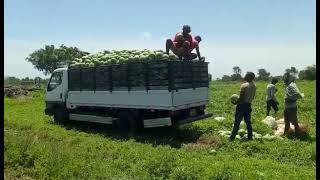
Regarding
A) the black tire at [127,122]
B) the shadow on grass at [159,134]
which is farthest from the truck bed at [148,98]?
the shadow on grass at [159,134]

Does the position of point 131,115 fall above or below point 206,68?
below

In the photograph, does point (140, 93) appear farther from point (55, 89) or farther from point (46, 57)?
point (46, 57)

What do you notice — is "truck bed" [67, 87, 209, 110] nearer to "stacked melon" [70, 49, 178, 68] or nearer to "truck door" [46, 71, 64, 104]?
"stacked melon" [70, 49, 178, 68]

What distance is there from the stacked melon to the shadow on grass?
2177 millimetres

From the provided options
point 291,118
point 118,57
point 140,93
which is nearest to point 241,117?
point 291,118

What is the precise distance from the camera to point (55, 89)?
58.5ft

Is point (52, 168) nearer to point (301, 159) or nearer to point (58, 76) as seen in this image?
point (301, 159)

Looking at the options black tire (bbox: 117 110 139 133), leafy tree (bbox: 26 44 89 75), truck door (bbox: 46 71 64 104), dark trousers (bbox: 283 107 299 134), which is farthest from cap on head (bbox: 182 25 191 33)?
leafy tree (bbox: 26 44 89 75)

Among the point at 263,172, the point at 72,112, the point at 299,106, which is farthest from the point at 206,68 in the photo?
the point at 299,106

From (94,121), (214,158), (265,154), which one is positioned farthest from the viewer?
(94,121)

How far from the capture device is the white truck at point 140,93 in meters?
13.9

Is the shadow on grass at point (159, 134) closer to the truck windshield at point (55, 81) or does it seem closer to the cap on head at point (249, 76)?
the truck windshield at point (55, 81)
